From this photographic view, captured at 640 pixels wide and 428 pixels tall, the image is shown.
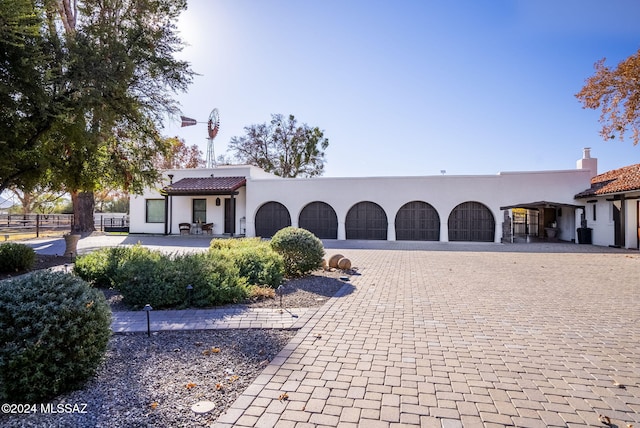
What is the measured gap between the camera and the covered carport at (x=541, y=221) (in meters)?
19.2

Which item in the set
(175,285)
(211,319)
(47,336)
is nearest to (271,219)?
(175,285)

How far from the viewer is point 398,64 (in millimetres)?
11305

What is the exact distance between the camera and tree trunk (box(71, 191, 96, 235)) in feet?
61.2

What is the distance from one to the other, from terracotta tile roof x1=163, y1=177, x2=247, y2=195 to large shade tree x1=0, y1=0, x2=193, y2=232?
900cm

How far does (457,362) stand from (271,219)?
63.3 feet

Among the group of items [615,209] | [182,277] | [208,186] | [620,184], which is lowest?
[182,277]

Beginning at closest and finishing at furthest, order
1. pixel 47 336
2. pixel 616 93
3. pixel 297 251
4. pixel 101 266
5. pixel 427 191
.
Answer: pixel 47 336, pixel 101 266, pixel 297 251, pixel 616 93, pixel 427 191

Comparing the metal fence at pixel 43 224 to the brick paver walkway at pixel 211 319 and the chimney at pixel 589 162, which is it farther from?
the chimney at pixel 589 162

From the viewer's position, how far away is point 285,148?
37.2 metres

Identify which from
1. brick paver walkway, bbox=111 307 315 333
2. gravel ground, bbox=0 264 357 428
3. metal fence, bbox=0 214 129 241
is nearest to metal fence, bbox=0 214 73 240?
metal fence, bbox=0 214 129 241

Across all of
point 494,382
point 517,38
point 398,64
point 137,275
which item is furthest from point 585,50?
point 137,275

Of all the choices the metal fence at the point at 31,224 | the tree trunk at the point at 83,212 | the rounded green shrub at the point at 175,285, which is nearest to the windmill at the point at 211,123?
the tree trunk at the point at 83,212

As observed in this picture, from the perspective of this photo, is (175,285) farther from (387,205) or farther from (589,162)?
(589,162)

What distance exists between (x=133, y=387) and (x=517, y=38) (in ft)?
40.1
